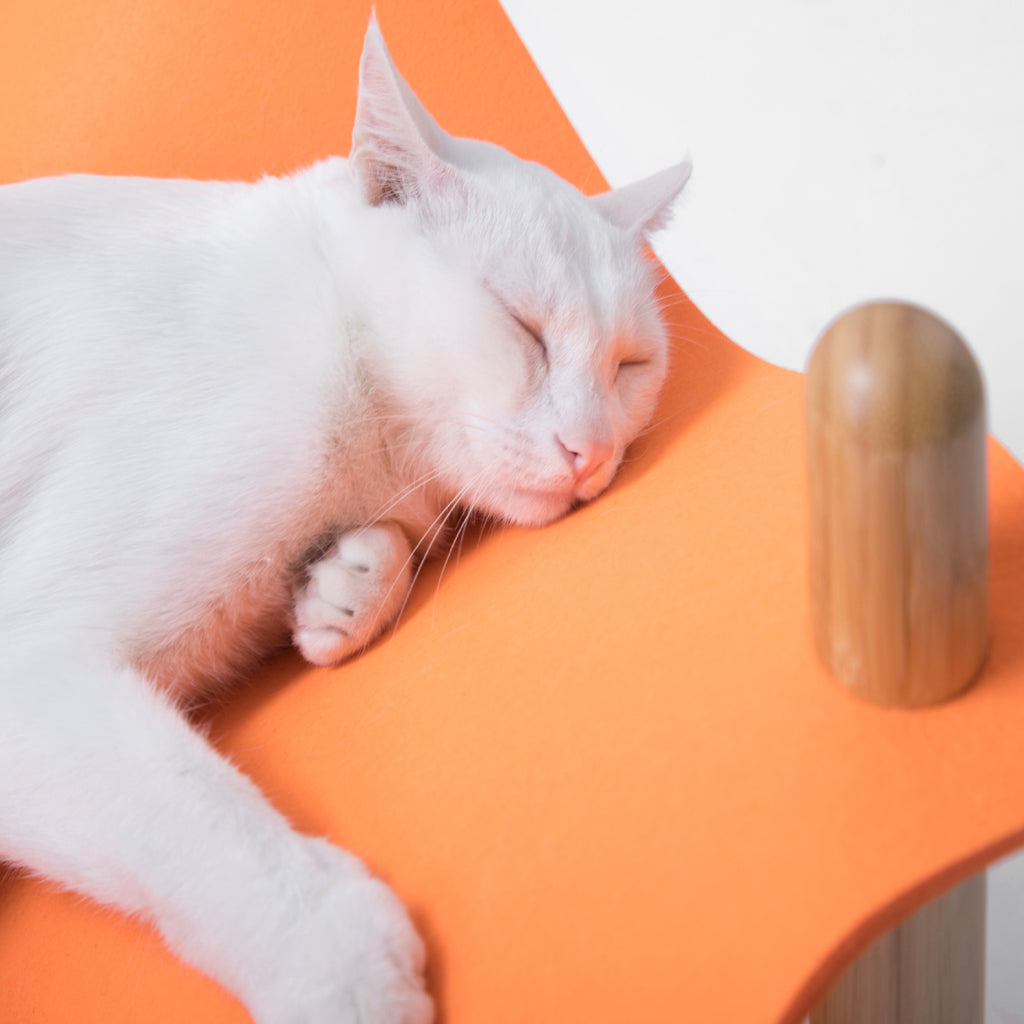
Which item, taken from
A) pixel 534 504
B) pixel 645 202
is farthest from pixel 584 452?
pixel 645 202

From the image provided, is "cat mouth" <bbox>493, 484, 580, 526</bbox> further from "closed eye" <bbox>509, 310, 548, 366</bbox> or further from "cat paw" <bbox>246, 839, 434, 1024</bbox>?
"cat paw" <bbox>246, 839, 434, 1024</bbox>

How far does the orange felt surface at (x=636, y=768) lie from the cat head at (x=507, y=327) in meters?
0.06

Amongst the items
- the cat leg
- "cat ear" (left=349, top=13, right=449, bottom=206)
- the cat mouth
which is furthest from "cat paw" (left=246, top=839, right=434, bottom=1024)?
"cat ear" (left=349, top=13, right=449, bottom=206)

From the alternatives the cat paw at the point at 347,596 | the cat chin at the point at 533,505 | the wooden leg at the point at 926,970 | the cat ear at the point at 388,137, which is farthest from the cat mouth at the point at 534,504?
the wooden leg at the point at 926,970

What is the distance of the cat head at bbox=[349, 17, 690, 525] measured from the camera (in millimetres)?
856

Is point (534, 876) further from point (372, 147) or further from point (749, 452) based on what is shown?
point (372, 147)

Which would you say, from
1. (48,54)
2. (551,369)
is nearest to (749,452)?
(551,369)

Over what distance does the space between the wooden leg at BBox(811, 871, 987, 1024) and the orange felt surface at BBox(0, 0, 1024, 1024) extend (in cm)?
15

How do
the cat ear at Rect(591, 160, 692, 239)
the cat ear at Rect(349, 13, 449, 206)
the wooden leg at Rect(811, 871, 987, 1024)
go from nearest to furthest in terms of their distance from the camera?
the wooden leg at Rect(811, 871, 987, 1024) < the cat ear at Rect(349, 13, 449, 206) < the cat ear at Rect(591, 160, 692, 239)

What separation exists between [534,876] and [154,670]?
342 mm

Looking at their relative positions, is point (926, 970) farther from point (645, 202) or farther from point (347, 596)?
point (645, 202)

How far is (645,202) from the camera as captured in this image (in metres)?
1.07

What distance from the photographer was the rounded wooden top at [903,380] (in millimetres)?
521

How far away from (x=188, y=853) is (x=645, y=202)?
74 cm
